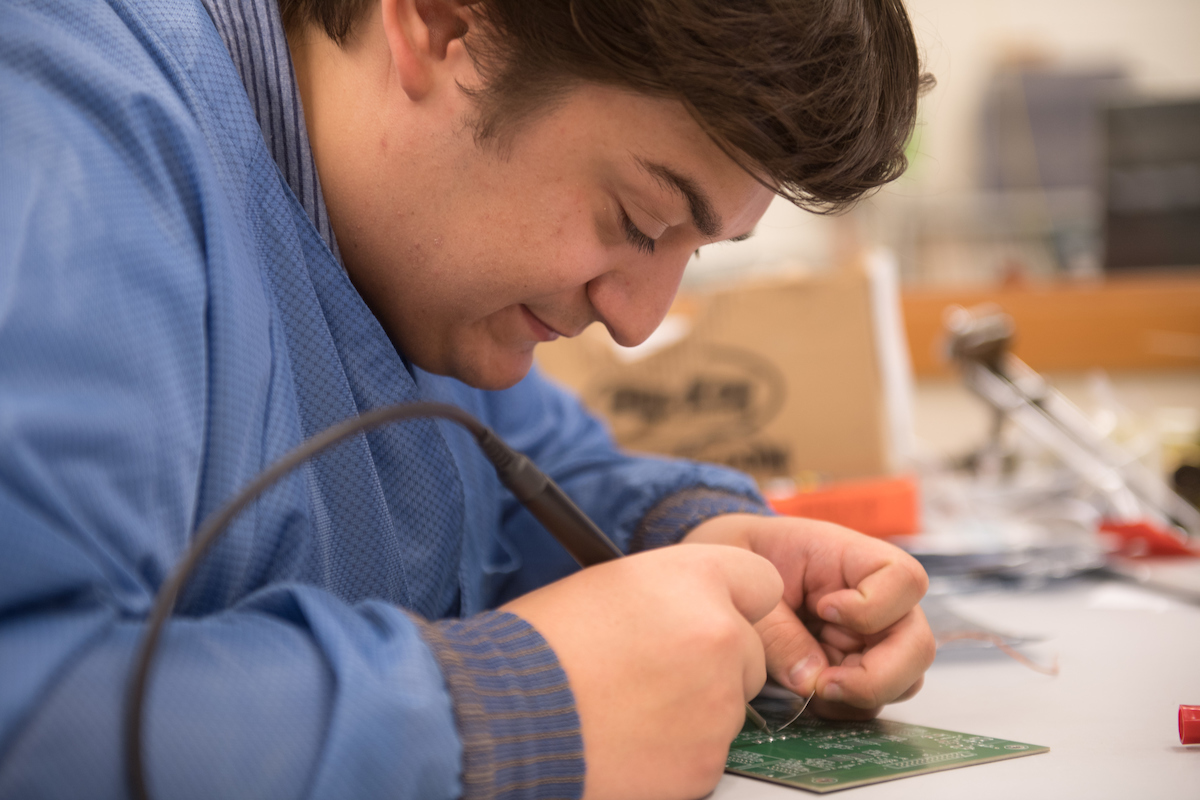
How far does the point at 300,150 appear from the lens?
0.64 meters

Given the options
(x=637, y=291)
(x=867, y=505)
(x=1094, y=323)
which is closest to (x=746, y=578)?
(x=637, y=291)

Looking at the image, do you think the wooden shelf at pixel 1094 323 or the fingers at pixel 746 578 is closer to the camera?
the fingers at pixel 746 578

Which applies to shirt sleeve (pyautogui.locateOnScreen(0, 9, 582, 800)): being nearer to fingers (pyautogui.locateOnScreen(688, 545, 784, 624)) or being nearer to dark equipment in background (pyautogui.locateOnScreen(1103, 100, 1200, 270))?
fingers (pyautogui.locateOnScreen(688, 545, 784, 624))

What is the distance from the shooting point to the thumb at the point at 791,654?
641 mm

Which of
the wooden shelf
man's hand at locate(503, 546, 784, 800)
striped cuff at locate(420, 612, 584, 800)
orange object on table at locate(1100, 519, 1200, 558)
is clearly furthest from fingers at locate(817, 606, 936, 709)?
the wooden shelf

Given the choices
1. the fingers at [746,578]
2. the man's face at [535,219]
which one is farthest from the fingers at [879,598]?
the man's face at [535,219]

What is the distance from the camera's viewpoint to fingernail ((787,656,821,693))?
0.64 m

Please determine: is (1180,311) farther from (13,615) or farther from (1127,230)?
(13,615)

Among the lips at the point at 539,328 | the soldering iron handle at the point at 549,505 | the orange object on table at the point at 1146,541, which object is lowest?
the orange object on table at the point at 1146,541

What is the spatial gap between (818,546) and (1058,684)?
0.62 ft

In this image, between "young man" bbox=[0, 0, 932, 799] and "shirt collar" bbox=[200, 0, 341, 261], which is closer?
"young man" bbox=[0, 0, 932, 799]

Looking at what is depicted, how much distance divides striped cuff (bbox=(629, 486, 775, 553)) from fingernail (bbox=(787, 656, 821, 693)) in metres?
0.18

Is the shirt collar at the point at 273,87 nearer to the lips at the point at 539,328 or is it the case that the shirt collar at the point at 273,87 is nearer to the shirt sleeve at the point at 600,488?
the lips at the point at 539,328

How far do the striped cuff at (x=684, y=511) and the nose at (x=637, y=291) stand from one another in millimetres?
183
